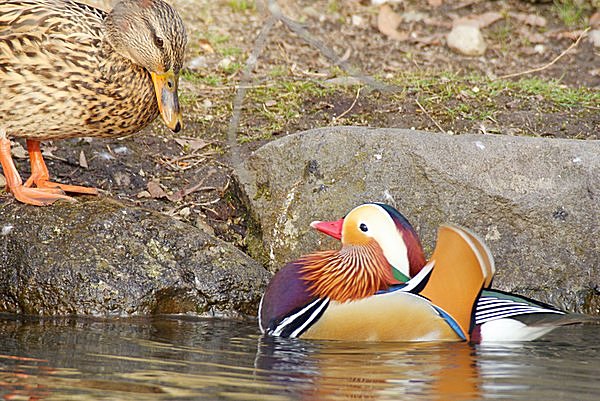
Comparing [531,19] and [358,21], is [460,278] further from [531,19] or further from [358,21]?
[531,19]

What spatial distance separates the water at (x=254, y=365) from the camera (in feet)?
12.0

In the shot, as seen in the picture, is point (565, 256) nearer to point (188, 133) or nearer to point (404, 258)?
point (404, 258)

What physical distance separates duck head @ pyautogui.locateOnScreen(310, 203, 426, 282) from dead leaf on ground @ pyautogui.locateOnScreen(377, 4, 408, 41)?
4.83m

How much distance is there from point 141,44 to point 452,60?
14.0 ft

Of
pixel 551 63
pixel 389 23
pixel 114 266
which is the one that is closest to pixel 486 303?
pixel 114 266

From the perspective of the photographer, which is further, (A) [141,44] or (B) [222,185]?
(B) [222,185]

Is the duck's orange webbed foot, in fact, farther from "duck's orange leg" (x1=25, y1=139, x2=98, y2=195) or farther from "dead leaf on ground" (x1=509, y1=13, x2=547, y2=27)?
"dead leaf on ground" (x1=509, y1=13, x2=547, y2=27)

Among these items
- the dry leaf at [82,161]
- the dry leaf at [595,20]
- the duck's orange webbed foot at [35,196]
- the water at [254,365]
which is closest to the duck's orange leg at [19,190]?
the duck's orange webbed foot at [35,196]

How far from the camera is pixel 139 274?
17.4 feet

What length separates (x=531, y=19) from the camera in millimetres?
9930

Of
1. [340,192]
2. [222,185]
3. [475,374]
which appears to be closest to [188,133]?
[222,185]

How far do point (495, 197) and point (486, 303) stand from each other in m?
0.98

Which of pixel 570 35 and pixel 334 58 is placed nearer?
pixel 334 58

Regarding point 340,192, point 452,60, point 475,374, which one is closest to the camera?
point 475,374
